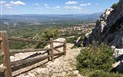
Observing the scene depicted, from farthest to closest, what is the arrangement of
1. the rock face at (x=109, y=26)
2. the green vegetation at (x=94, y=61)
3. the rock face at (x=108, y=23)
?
the rock face at (x=108, y=23) → the rock face at (x=109, y=26) → the green vegetation at (x=94, y=61)

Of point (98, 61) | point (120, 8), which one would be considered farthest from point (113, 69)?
point (120, 8)

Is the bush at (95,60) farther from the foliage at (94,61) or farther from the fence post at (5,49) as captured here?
the fence post at (5,49)

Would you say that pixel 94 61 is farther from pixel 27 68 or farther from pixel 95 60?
pixel 27 68

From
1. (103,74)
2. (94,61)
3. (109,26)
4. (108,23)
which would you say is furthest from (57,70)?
(108,23)

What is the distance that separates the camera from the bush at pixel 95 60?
13.7m

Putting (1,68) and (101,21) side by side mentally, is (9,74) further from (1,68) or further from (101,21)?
(101,21)

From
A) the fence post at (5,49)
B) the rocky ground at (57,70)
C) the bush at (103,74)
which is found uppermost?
the fence post at (5,49)

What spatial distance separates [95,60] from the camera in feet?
45.1

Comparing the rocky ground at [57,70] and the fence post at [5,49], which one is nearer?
the fence post at [5,49]

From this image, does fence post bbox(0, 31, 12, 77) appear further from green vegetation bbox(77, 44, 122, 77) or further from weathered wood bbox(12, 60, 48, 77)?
green vegetation bbox(77, 44, 122, 77)

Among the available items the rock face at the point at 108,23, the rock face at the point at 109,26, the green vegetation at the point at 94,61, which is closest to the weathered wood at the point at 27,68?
the green vegetation at the point at 94,61

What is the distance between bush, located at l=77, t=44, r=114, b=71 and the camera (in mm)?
13656

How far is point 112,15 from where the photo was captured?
3731cm

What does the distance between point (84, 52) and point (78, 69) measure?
50.4 inches
